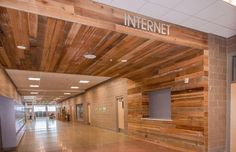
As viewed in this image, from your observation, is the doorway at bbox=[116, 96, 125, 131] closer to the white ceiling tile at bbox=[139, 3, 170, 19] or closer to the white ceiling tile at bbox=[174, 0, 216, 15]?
the white ceiling tile at bbox=[139, 3, 170, 19]

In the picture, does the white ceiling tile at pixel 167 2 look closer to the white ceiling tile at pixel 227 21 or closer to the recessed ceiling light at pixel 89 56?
the white ceiling tile at pixel 227 21

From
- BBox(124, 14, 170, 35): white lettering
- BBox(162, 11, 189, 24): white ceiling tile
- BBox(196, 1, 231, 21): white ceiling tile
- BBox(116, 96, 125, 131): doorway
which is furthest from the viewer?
BBox(116, 96, 125, 131): doorway

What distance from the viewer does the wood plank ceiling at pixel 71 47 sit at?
3012mm

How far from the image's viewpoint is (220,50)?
4887 mm

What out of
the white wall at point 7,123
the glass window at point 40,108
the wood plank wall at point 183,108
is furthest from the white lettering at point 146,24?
the glass window at point 40,108

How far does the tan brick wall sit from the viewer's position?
178 inches

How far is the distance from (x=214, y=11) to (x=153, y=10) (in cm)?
125

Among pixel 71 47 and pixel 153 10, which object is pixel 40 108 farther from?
pixel 153 10

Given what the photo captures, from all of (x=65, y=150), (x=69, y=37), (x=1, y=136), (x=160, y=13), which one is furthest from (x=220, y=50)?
(x=1, y=136)

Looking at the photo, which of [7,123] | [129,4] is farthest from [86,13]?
[7,123]

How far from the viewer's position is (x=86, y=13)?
9.78 feet

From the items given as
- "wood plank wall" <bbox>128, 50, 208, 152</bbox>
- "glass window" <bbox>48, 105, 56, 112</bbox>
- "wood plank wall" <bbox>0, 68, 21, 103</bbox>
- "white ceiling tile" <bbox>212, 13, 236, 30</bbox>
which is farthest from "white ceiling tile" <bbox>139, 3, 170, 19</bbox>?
"glass window" <bbox>48, 105, 56, 112</bbox>

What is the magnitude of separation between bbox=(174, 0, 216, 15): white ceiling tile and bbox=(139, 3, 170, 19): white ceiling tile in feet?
0.81

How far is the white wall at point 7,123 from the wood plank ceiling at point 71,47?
4.40 ft
